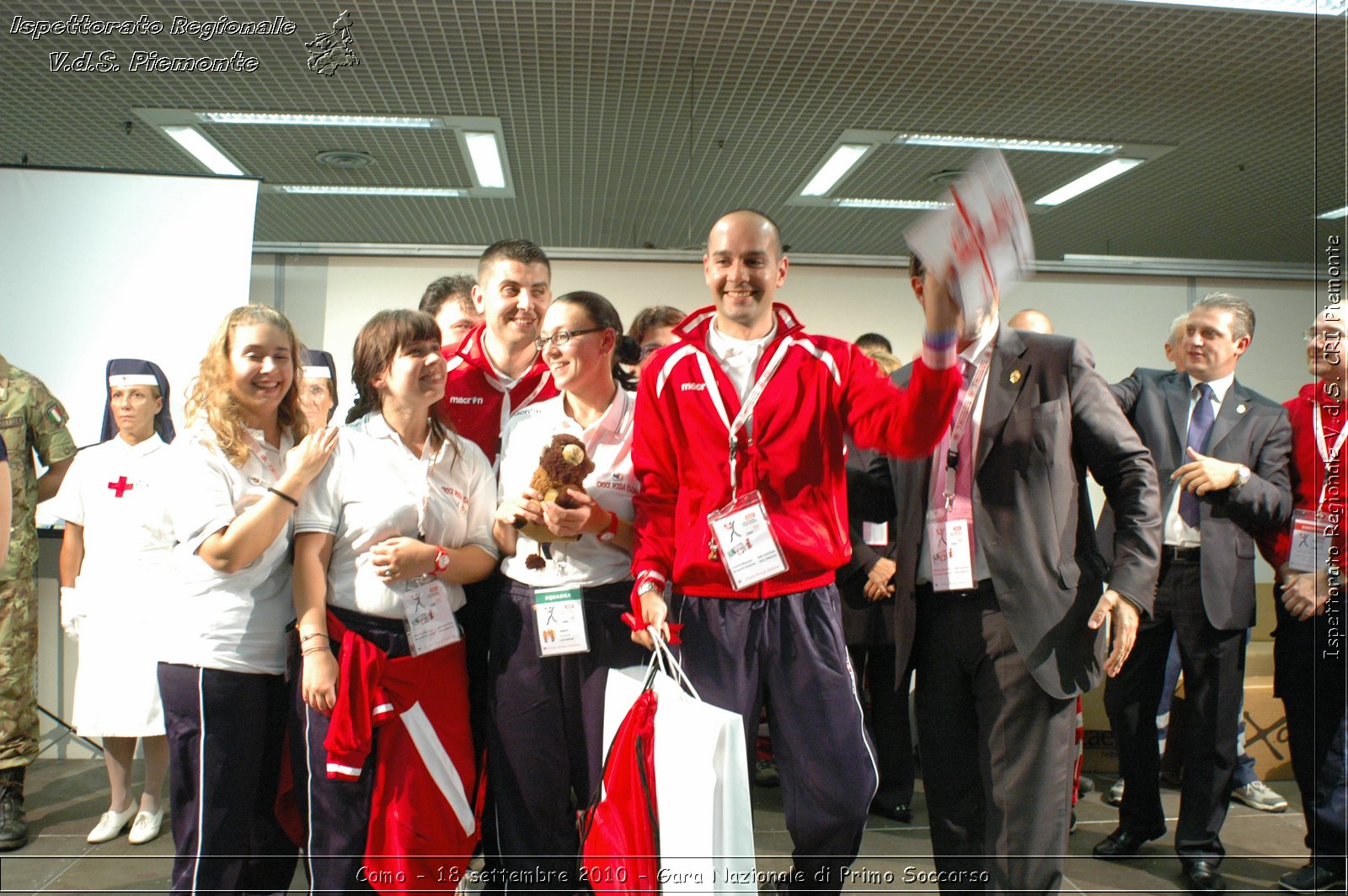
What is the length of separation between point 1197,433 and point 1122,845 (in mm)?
1466

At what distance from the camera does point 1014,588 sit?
2.09 metres

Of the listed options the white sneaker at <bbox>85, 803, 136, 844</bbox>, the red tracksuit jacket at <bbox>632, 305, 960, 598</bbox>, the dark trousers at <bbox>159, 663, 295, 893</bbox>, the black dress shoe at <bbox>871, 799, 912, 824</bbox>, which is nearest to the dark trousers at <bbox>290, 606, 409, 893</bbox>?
the dark trousers at <bbox>159, 663, 295, 893</bbox>

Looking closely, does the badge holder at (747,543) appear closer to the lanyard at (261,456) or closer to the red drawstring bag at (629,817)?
the red drawstring bag at (629,817)

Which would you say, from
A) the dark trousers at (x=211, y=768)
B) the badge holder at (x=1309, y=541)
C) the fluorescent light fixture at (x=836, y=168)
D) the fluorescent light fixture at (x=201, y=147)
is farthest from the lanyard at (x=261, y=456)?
the fluorescent light fixture at (x=836, y=168)

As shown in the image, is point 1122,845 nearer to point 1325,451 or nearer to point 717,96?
point 1325,451

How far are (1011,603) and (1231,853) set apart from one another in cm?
200

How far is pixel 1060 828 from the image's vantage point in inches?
80.8

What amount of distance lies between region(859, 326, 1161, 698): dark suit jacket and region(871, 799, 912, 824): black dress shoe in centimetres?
165

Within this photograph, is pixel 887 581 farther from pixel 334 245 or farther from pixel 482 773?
pixel 334 245

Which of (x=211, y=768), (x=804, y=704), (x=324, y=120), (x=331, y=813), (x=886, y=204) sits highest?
(x=886, y=204)

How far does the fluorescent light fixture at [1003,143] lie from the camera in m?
6.81

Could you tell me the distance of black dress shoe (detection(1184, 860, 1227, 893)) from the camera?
2.88 meters

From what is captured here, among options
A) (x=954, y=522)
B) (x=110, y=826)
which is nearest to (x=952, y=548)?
(x=954, y=522)

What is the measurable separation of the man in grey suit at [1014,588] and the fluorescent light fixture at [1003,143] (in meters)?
5.05
